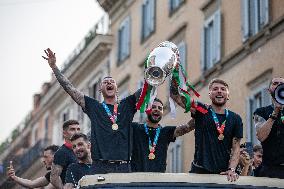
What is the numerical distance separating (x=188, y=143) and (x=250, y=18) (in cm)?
500

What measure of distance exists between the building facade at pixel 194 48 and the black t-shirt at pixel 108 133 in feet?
38.8

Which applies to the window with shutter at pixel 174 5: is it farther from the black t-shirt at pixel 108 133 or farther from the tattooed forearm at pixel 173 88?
the tattooed forearm at pixel 173 88

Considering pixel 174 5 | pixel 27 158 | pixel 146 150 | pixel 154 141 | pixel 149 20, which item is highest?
pixel 149 20

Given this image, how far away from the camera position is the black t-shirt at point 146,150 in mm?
12133

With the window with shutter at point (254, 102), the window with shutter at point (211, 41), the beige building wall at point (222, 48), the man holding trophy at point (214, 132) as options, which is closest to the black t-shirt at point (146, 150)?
the man holding trophy at point (214, 132)

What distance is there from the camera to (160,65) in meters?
11.6

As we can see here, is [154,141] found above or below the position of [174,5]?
below

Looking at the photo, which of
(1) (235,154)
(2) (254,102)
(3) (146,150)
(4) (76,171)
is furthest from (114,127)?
(2) (254,102)

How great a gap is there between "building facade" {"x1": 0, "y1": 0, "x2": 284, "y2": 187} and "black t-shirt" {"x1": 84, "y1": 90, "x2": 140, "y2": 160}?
11.8 meters

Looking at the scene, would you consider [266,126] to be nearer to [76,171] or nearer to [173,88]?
[173,88]

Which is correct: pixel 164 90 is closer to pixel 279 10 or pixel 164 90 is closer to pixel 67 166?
pixel 279 10

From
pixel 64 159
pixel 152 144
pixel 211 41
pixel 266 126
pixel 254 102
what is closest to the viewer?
pixel 266 126

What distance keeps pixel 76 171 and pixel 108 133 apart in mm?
1334

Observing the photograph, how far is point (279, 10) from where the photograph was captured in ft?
78.9
